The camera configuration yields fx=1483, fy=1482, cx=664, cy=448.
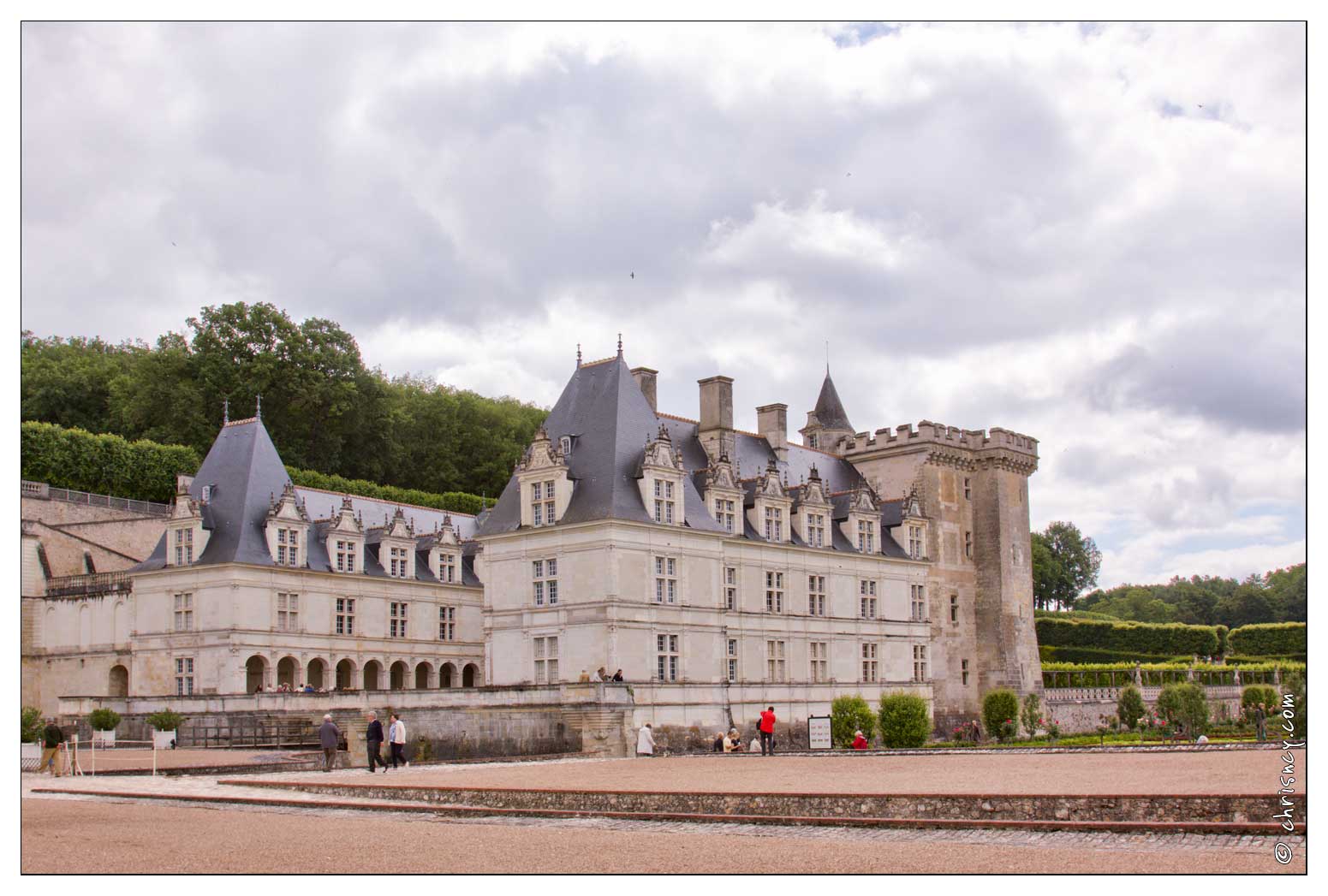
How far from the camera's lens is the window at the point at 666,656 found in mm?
41344

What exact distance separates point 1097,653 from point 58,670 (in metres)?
55.5

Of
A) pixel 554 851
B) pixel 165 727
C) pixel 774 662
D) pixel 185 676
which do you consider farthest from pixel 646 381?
pixel 554 851

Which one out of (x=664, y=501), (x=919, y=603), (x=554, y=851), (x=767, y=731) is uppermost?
(x=664, y=501)

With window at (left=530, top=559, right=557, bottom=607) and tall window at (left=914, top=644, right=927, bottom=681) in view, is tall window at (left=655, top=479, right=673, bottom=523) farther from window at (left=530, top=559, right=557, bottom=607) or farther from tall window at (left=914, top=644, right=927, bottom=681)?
tall window at (left=914, top=644, right=927, bottom=681)

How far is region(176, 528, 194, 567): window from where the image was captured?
4556cm

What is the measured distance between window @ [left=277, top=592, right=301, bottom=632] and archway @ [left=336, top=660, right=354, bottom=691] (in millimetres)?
2863

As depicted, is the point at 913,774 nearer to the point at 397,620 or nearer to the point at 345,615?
the point at 345,615

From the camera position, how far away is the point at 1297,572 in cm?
10425

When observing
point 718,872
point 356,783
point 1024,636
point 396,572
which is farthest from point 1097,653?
point 718,872

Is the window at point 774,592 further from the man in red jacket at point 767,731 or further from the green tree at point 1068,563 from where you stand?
the green tree at point 1068,563

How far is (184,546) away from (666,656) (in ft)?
51.4

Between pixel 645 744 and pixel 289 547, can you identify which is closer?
pixel 645 744

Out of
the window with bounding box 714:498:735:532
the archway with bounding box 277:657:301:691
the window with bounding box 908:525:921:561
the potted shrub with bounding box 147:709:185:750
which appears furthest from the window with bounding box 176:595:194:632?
the window with bounding box 908:525:921:561

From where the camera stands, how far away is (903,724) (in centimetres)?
3931
